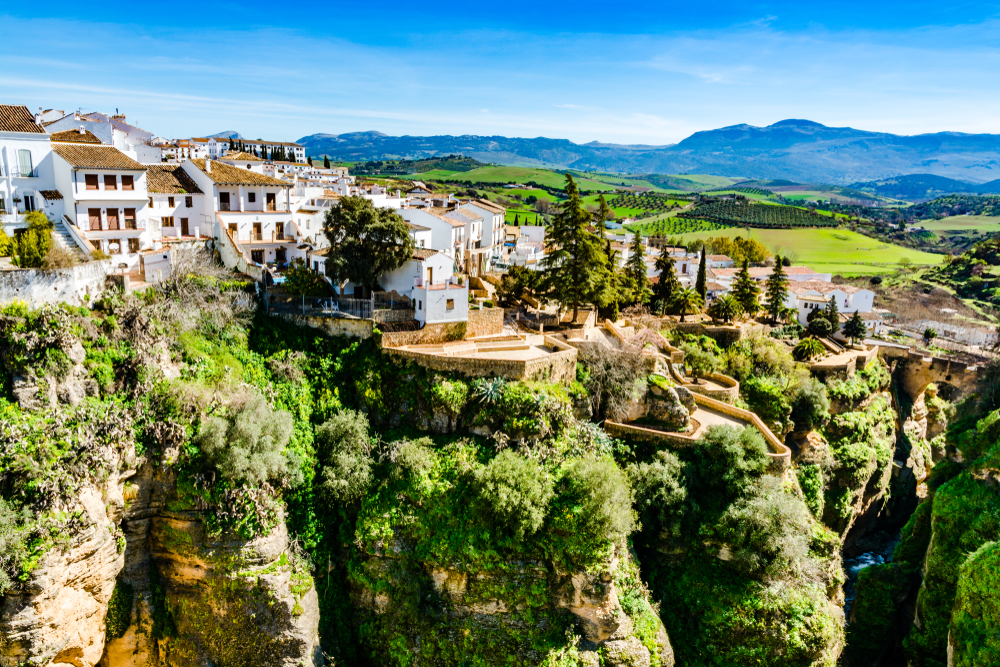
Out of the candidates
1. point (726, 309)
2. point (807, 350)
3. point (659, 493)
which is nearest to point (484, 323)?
point (659, 493)

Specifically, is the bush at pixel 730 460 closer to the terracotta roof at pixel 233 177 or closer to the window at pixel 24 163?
the terracotta roof at pixel 233 177

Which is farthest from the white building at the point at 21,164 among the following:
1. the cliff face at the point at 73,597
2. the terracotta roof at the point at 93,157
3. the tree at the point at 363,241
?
the cliff face at the point at 73,597

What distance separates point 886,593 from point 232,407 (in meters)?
32.9

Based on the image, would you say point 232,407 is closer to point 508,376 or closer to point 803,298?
point 508,376

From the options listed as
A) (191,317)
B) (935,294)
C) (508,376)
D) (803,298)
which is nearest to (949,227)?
(935,294)

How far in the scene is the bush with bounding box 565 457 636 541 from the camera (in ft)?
78.2

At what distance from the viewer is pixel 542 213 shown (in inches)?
4469

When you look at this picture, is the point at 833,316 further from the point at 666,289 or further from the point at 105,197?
the point at 105,197

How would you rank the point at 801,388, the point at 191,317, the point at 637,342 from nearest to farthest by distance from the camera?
1. the point at 191,317
2. the point at 637,342
3. the point at 801,388

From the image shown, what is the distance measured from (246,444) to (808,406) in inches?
1243

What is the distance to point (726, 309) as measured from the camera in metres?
44.2

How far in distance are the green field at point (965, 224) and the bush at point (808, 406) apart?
125 metres

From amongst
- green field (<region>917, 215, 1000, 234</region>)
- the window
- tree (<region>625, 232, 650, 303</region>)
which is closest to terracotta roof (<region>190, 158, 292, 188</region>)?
the window

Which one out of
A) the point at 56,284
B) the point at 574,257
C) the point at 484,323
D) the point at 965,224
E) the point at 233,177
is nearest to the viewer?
the point at 56,284
